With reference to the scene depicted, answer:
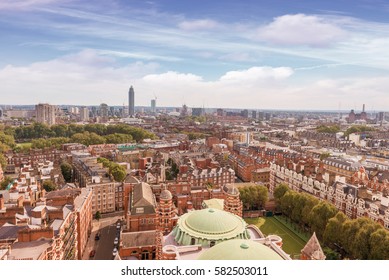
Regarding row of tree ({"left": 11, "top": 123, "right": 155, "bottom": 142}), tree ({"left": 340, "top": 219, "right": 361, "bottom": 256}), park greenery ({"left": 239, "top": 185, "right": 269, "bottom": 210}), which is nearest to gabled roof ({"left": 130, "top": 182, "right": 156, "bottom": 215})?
park greenery ({"left": 239, "top": 185, "right": 269, "bottom": 210})

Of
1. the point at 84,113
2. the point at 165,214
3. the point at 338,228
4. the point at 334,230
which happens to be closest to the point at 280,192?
the point at 334,230

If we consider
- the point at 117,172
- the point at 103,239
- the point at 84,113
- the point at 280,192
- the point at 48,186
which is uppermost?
the point at 84,113

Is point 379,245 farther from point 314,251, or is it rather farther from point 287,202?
point 287,202

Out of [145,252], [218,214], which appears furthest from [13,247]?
[218,214]

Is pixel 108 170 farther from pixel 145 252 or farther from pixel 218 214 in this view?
pixel 218 214

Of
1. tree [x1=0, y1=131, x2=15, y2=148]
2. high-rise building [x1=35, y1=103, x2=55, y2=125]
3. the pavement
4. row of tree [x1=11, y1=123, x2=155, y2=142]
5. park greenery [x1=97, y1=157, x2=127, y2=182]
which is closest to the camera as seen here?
the pavement

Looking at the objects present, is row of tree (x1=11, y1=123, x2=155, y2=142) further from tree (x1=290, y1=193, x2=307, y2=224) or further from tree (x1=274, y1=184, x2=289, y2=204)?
tree (x1=290, y1=193, x2=307, y2=224)
